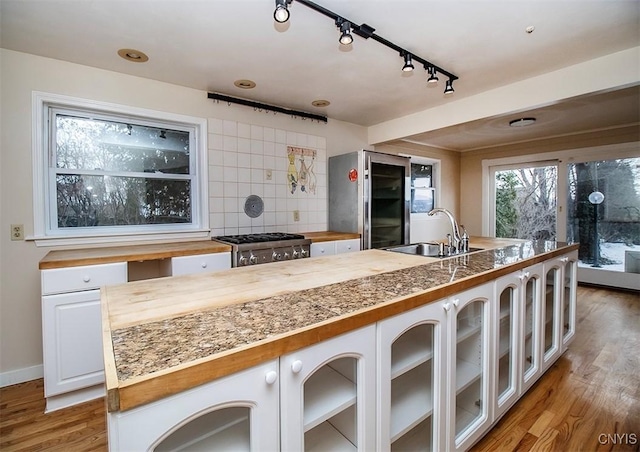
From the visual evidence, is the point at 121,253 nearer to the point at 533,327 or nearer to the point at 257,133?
the point at 257,133

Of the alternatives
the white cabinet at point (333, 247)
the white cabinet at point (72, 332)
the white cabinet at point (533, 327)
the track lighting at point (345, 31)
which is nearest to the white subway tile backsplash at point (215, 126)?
the white cabinet at point (333, 247)

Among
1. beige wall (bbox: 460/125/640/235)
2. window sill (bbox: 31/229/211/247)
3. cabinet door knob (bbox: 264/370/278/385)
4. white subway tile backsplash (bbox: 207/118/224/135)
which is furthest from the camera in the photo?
beige wall (bbox: 460/125/640/235)

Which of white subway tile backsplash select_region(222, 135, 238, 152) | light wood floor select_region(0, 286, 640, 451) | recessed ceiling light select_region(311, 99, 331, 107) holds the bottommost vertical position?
light wood floor select_region(0, 286, 640, 451)

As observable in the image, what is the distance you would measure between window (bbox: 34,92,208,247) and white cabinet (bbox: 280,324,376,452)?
2.23 m

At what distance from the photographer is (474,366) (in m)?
1.50

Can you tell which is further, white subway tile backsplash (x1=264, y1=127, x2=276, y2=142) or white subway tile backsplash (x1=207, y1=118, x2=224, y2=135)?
white subway tile backsplash (x1=264, y1=127, x2=276, y2=142)

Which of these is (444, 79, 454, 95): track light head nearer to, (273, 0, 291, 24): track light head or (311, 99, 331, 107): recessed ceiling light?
(311, 99, 331, 107): recessed ceiling light

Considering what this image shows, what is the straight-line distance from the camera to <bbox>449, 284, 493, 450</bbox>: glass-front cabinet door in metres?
1.42

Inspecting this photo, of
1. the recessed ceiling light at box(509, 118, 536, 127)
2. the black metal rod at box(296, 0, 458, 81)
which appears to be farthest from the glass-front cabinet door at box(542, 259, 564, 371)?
the recessed ceiling light at box(509, 118, 536, 127)

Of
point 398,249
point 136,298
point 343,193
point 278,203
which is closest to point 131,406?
point 136,298

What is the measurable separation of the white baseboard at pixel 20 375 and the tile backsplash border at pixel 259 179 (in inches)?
62.7

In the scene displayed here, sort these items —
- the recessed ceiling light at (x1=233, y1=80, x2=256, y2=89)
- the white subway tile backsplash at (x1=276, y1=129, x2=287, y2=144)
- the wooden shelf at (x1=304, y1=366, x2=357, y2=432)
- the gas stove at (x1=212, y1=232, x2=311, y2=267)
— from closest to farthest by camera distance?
the wooden shelf at (x1=304, y1=366, x2=357, y2=432)
the gas stove at (x1=212, y1=232, x2=311, y2=267)
the recessed ceiling light at (x1=233, y1=80, x2=256, y2=89)
the white subway tile backsplash at (x1=276, y1=129, x2=287, y2=144)

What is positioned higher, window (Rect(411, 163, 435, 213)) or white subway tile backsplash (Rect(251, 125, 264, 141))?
white subway tile backsplash (Rect(251, 125, 264, 141))

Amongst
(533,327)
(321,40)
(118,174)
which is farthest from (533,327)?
(118,174)
